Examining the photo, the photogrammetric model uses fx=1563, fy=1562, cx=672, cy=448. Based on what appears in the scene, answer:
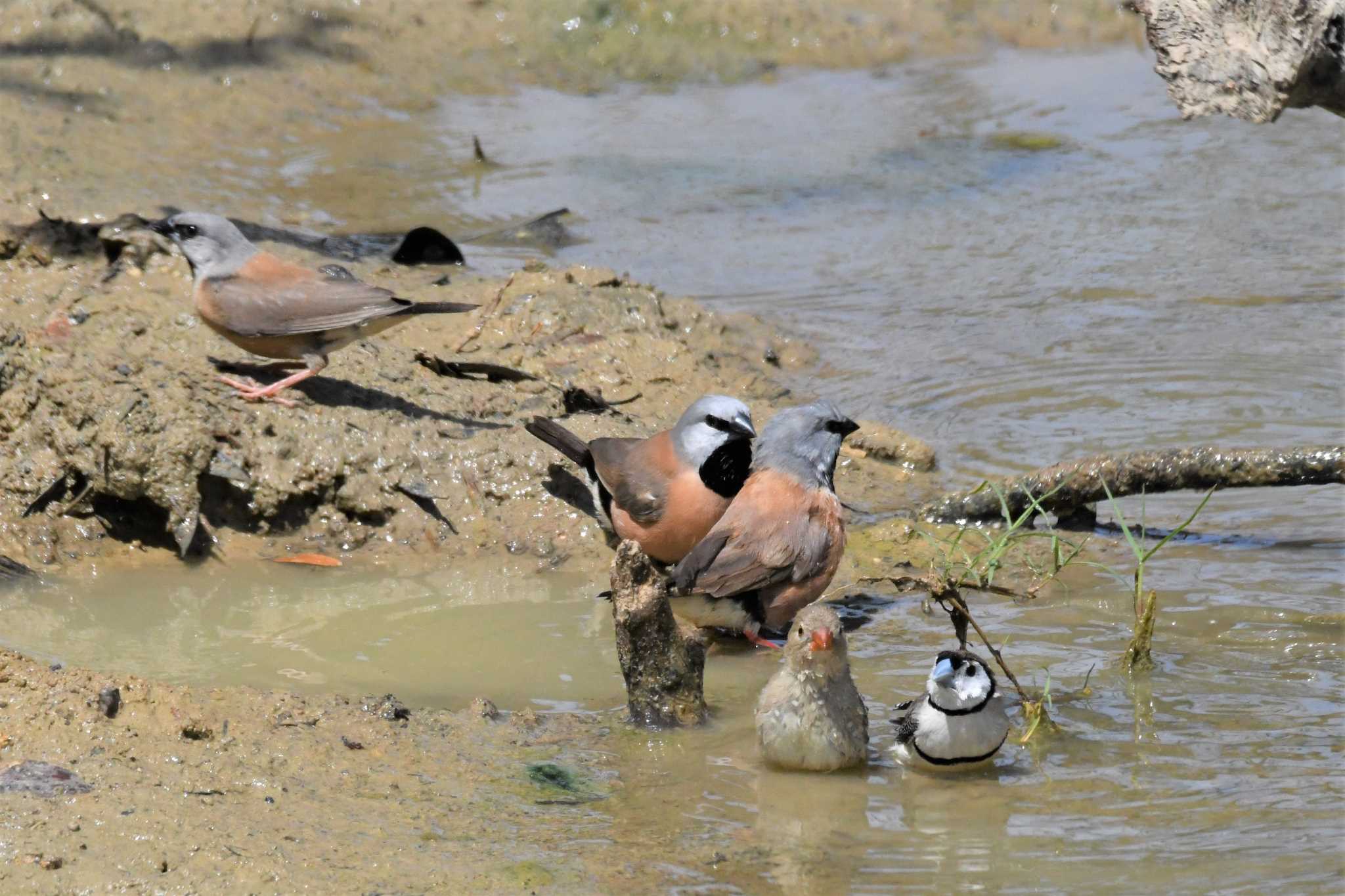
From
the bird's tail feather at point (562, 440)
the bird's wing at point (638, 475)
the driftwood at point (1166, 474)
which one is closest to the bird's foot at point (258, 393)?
the bird's tail feather at point (562, 440)

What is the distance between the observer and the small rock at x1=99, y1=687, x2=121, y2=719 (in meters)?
4.50

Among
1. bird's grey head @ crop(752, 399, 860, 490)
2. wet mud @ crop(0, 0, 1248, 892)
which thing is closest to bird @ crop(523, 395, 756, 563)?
bird's grey head @ crop(752, 399, 860, 490)

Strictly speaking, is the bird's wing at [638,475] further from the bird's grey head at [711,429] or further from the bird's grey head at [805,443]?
the bird's grey head at [805,443]

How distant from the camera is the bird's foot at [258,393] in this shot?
22.9ft

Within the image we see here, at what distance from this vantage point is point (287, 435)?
6.85 metres

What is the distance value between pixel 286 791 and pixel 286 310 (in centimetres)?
336

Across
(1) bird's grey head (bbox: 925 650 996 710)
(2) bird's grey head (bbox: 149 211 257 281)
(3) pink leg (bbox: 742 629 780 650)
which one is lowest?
A: (3) pink leg (bbox: 742 629 780 650)

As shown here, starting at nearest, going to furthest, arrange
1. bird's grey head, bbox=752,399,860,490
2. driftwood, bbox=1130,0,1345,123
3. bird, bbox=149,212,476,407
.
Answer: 1. driftwood, bbox=1130,0,1345,123
2. bird's grey head, bbox=752,399,860,490
3. bird, bbox=149,212,476,407

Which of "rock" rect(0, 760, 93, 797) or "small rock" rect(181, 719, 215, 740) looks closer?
"rock" rect(0, 760, 93, 797)

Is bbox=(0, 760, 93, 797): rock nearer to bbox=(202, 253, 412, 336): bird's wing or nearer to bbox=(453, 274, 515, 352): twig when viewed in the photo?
bbox=(202, 253, 412, 336): bird's wing

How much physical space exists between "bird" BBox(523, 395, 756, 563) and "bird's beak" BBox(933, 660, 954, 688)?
1943 mm

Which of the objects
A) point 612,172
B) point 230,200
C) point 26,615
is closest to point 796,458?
point 26,615

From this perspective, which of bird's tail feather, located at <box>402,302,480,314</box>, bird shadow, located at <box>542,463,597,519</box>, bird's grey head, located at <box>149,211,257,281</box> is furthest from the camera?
bird's grey head, located at <box>149,211,257,281</box>

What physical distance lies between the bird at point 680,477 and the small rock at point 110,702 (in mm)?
2398
